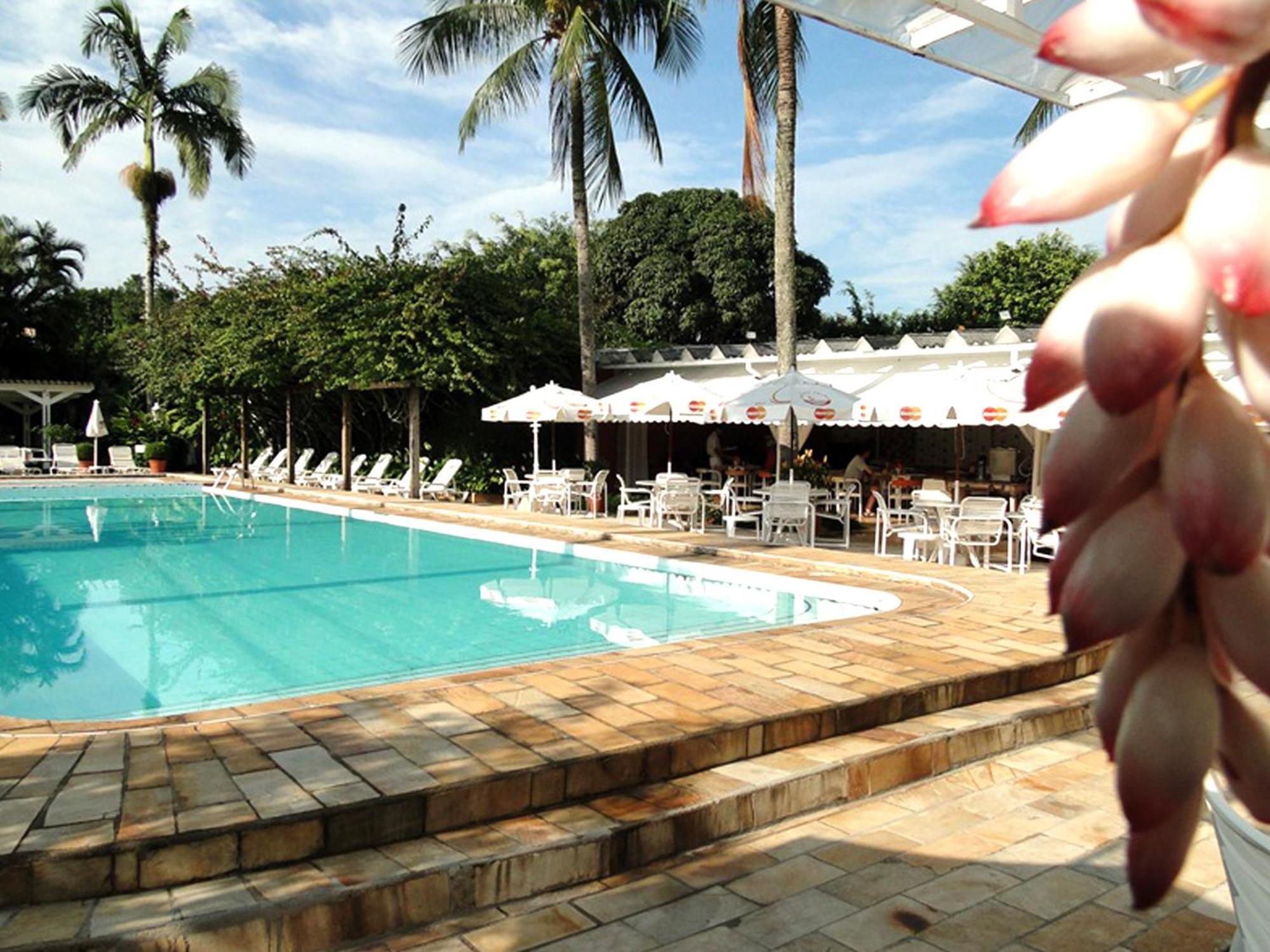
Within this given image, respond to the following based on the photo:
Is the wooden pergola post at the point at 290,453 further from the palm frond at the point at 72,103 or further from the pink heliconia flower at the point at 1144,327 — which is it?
the pink heliconia flower at the point at 1144,327

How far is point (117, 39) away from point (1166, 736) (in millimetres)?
36935

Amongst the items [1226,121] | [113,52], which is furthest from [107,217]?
[1226,121]

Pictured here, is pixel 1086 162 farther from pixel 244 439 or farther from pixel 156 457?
pixel 156 457

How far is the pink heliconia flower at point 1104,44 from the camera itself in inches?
13.3

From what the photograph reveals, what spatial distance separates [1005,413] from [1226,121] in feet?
39.6

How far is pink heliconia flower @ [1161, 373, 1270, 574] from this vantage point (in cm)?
30

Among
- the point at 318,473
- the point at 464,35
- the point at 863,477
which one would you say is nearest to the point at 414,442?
the point at 318,473

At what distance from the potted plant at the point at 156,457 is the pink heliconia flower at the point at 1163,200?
3194 cm

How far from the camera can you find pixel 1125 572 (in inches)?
13.4

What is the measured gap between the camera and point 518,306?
22.7 m

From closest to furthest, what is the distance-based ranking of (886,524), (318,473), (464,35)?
1. (886,524)
2. (464,35)
3. (318,473)

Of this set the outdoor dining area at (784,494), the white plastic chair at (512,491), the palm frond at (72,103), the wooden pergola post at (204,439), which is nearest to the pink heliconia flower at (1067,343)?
the outdoor dining area at (784,494)

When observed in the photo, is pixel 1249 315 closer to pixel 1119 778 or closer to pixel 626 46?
pixel 1119 778

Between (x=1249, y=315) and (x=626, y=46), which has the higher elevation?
(x=626, y=46)
